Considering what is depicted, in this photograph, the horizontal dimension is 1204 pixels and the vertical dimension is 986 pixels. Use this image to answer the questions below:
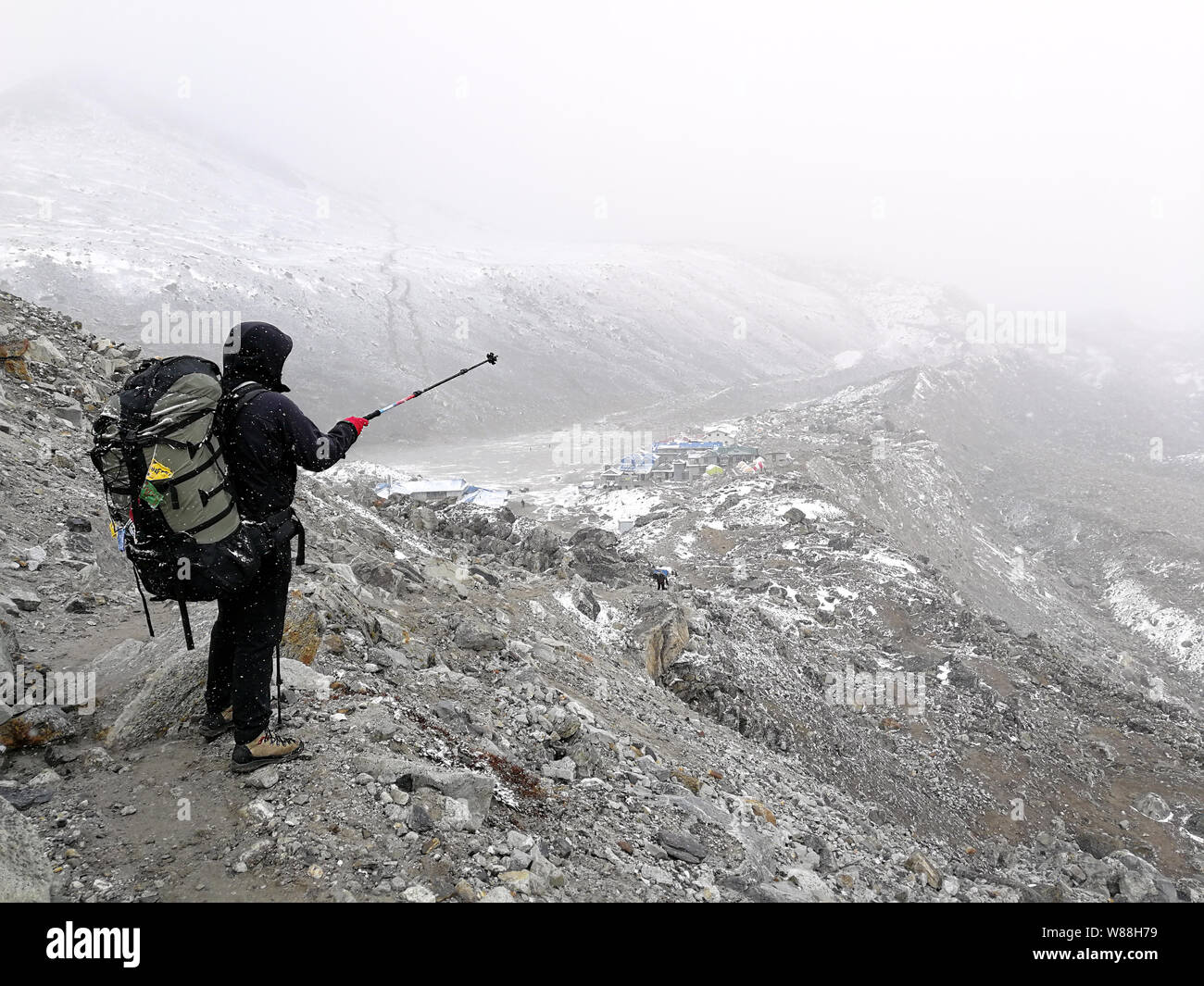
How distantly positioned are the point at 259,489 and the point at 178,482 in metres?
0.45

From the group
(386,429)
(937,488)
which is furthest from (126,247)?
(937,488)

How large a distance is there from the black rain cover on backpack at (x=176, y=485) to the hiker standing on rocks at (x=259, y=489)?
0.10 metres

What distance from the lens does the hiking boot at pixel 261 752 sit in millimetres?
4516

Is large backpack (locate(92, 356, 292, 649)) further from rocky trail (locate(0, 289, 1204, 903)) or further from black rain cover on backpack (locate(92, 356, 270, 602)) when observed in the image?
rocky trail (locate(0, 289, 1204, 903))

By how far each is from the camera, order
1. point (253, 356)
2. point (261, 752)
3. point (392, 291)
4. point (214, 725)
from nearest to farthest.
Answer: point (253, 356)
point (261, 752)
point (214, 725)
point (392, 291)

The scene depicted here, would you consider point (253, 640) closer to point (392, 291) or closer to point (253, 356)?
point (253, 356)

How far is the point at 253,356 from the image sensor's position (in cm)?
429

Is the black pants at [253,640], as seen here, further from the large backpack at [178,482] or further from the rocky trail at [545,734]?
the rocky trail at [545,734]

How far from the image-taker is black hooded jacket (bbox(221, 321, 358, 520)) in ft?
13.7

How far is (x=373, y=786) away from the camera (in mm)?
4652

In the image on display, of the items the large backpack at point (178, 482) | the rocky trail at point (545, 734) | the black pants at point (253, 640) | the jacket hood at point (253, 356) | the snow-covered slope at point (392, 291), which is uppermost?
the snow-covered slope at point (392, 291)

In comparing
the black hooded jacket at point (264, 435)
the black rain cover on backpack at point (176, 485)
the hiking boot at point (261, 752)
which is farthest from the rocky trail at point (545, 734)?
the black hooded jacket at point (264, 435)

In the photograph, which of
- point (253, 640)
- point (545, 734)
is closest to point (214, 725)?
point (253, 640)

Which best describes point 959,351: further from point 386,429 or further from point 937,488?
point 386,429
